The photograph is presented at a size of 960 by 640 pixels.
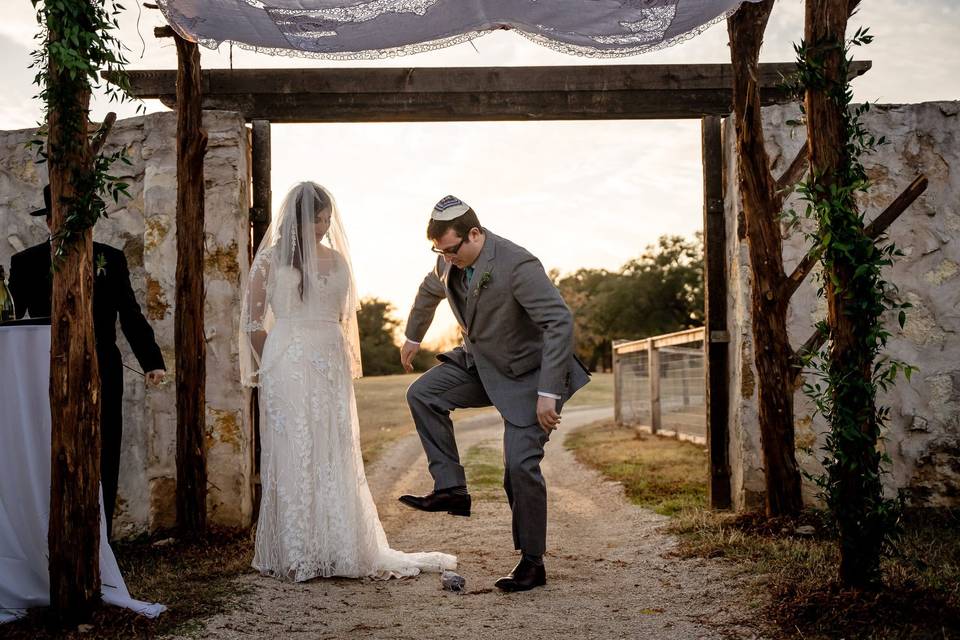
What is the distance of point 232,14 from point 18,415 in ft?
8.10

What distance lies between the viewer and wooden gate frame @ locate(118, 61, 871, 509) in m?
6.39

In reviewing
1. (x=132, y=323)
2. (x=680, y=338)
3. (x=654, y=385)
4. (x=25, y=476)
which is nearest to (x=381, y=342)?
(x=654, y=385)

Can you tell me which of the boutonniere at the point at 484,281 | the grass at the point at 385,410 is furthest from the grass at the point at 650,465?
the boutonniere at the point at 484,281

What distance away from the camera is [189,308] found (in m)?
5.75

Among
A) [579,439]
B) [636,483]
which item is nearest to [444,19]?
Answer: [636,483]

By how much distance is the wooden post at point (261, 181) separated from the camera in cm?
643

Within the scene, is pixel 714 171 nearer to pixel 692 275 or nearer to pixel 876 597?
pixel 876 597

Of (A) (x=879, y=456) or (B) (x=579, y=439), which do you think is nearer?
(A) (x=879, y=456)

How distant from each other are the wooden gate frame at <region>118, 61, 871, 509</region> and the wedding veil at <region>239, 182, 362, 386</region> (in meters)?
1.40

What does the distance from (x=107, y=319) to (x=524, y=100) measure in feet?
10.9

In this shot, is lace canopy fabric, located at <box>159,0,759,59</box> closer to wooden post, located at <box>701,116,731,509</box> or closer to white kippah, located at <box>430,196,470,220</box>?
white kippah, located at <box>430,196,470,220</box>

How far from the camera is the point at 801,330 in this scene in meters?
6.20

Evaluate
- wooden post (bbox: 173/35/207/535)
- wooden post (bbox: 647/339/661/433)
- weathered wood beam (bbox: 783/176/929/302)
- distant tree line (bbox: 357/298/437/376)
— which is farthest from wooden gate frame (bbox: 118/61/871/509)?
distant tree line (bbox: 357/298/437/376)

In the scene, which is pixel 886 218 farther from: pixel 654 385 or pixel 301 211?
pixel 654 385
